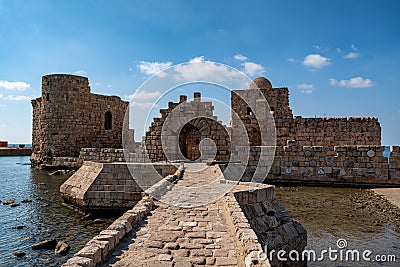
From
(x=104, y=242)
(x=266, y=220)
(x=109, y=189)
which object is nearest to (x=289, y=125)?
(x=109, y=189)

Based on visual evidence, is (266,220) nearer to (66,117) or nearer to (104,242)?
(104,242)

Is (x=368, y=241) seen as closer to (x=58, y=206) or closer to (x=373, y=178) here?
(x=373, y=178)

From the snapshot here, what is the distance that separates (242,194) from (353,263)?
2.07 metres

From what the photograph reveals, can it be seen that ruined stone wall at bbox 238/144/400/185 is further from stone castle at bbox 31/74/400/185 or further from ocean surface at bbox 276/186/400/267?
ocean surface at bbox 276/186/400/267

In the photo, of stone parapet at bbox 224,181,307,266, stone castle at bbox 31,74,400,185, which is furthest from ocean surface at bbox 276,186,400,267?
stone castle at bbox 31,74,400,185

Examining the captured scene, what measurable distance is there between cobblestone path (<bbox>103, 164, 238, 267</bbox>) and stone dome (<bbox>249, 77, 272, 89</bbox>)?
14.5 metres

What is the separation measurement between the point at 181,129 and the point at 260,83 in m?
7.25

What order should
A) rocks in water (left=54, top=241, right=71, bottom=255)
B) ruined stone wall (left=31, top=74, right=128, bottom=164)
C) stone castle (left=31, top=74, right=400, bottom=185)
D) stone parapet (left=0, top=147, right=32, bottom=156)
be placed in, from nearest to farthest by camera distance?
rocks in water (left=54, top=241, right=71, bottom=255), stone castle (left=31, top=74, right=400, bottom=185), ruined stone wall (left=31, top=74, right=128, bottom=164), stone parapet (left=0, top=147, right=32, bottom=156)

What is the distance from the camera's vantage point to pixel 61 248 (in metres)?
6.20

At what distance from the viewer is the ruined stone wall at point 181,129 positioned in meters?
14.1

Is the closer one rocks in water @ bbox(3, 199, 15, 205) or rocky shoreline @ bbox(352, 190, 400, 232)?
rocky shoreline @ bbox(352, 190, 400, 232)

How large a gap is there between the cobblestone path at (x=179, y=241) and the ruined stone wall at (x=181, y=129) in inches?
335

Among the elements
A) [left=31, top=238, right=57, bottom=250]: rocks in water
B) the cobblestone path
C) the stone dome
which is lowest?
[left=31, top=238, right=57, bottom=250]: rocks in water

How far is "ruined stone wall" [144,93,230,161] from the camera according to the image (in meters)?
14.1
